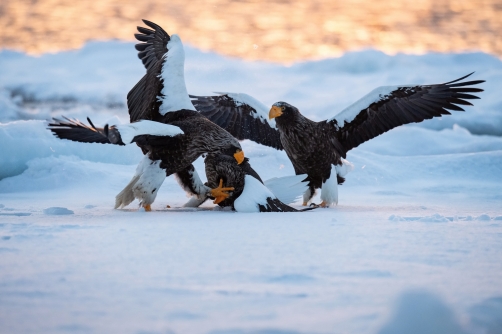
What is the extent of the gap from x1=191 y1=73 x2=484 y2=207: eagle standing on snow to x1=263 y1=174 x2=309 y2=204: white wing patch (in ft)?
0.85

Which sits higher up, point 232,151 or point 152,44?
point 152,44

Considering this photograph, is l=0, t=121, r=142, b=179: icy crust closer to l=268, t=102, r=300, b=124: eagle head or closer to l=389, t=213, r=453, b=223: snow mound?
l=268, t=102, r=300, b=124: eagle head

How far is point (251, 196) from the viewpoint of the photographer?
4449mm

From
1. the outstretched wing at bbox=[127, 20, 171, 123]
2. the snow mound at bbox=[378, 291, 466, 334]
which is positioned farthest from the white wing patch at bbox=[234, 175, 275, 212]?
the snow mound at bbox=[378, 291, 466, 334]

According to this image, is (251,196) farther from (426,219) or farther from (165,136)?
(426,219)

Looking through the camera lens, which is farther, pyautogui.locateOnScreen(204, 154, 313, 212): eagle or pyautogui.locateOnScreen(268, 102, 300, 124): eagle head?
pyautogui.locateOnScreen(268, 102, 300, 124): eagle head

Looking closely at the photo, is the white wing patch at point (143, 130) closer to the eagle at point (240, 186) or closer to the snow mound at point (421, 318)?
the eagle at point (240, 186)

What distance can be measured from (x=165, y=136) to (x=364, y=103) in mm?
1926

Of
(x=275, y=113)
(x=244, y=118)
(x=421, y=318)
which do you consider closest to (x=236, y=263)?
(x=421, y=318)

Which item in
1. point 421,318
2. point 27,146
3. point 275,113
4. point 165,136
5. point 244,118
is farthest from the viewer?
point 244,118

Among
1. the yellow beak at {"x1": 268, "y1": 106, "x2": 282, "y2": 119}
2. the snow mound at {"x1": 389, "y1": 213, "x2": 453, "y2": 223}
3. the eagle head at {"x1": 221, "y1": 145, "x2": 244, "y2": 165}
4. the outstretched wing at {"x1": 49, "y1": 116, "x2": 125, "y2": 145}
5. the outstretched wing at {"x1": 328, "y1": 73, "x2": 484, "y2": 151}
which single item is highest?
the outstretched wing at {"x1": 328, "y1": 73, "x2": 484, "y2": 151}

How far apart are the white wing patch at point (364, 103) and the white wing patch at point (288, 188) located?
0.73 m

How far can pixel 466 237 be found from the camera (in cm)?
309

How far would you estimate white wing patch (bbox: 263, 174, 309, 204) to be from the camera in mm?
4898
